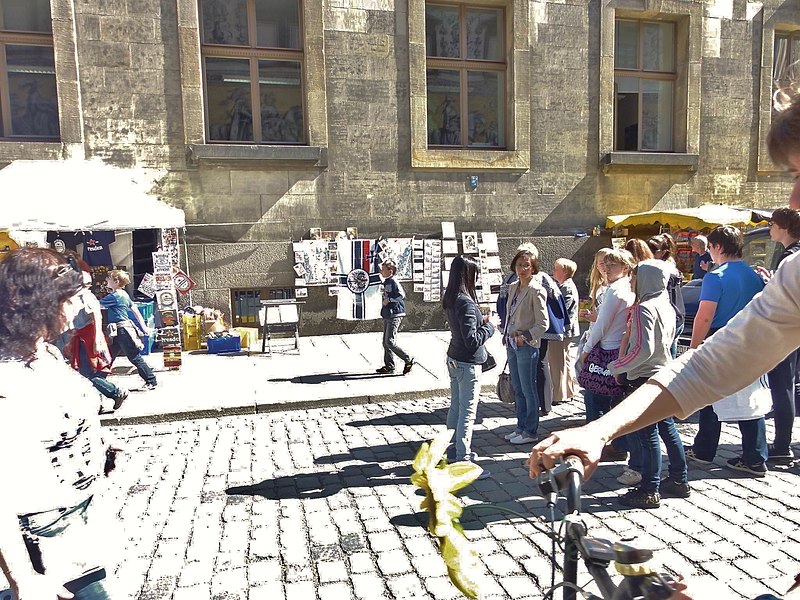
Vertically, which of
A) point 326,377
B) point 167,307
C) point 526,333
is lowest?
point 326,377

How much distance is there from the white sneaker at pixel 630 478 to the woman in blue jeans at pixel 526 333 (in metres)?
1.09

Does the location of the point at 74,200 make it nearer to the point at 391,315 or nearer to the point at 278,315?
the point at 278,315

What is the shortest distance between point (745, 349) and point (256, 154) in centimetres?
1088

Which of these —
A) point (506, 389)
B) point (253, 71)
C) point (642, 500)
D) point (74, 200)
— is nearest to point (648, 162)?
point (253, 71)

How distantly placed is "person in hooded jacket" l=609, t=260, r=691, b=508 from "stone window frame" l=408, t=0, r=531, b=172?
27.8 ft

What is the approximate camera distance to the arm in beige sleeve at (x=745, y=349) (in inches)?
58.1

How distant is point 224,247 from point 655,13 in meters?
10.9

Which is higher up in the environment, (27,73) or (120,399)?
(27,73)

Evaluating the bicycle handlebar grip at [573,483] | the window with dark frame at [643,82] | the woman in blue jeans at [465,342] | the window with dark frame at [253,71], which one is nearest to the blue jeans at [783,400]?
the woman in blue jeans at [465,342]

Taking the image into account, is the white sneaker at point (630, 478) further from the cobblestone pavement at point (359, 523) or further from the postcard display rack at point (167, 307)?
the postcard display rack at point (167, 307)

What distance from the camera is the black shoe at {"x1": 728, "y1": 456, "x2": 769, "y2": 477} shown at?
4698mm

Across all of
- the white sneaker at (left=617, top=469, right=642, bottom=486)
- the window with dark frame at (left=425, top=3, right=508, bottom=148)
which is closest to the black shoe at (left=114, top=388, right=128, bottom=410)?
the white sneaker at (left=617, top=469, right=642, bottom=486)

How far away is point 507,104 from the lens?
1290 centimetres

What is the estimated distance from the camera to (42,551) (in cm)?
198
